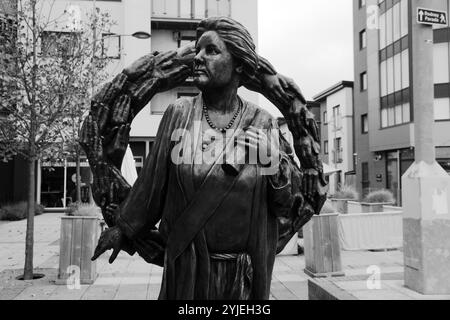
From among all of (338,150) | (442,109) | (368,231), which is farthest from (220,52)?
(338,150)

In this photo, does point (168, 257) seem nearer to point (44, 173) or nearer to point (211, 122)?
point (211, 122)

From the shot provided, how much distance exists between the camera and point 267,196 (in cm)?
219

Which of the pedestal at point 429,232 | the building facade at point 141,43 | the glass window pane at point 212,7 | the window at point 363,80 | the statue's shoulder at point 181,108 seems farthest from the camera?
the window at point 363,80

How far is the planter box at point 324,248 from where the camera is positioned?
6.98 meters

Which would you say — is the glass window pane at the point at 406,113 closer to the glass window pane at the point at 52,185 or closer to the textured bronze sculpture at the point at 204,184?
the glass window pane at the point at 52,185

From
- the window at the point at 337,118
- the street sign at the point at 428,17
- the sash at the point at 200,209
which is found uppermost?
the window at the point at 337,118

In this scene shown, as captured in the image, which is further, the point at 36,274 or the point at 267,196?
the point at 36,274

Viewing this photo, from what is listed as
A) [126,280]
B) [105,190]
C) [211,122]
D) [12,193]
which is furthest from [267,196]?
[12,193]

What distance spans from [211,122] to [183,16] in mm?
18577

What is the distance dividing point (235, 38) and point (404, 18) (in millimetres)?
23755

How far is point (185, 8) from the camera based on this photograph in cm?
1967

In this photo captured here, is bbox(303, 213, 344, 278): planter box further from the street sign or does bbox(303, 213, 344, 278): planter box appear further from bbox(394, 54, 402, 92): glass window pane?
bbox(394, 54, 402, 92): glass window pane

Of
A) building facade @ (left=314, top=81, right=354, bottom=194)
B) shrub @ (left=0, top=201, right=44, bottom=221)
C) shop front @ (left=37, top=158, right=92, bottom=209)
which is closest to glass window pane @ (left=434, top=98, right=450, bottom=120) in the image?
building facade @ (left=314, top=81, right=354, bottom=194)

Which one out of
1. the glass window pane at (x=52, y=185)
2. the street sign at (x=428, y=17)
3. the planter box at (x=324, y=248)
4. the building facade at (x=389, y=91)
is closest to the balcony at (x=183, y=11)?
the glass window pane at (x=52, y=185)
